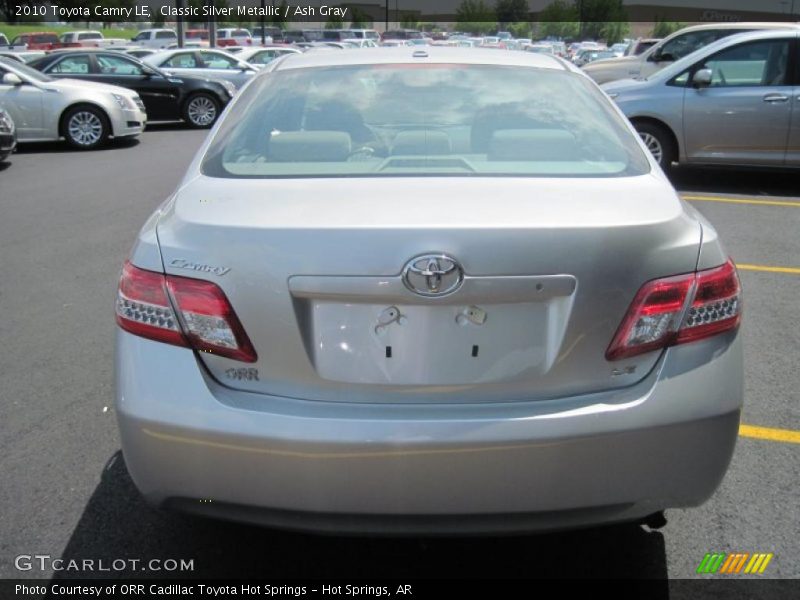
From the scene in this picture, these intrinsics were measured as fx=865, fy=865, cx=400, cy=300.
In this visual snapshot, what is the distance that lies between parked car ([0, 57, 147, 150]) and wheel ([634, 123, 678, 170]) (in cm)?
826

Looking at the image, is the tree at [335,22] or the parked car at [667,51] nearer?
the parked car at [667,51]

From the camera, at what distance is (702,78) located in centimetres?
982

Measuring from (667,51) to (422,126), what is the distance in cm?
1420

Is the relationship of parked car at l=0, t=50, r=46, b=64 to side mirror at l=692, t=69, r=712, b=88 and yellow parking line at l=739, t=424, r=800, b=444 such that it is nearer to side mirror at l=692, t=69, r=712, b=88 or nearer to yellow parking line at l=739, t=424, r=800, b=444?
side mirror at l=692, t=69, r=712, b=88

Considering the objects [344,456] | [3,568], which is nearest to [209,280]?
[344,456]

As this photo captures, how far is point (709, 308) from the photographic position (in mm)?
2441

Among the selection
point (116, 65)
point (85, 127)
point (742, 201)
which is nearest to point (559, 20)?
point (116, 65)

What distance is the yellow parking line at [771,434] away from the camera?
12.3ft

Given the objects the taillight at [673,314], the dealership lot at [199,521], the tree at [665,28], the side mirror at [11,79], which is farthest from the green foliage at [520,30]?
the taillight at [673,314]

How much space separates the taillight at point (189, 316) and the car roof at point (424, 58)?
1.53 m

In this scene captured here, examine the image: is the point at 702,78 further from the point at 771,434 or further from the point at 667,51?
the point at 771,434

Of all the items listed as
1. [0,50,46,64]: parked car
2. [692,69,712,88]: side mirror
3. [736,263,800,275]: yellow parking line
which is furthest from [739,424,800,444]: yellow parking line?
[0,50,46,64]: parked car

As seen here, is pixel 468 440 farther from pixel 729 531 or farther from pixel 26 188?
pixel 26 188

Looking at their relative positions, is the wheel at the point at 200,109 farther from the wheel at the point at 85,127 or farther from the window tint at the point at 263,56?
the window tint at the point at 263,56
